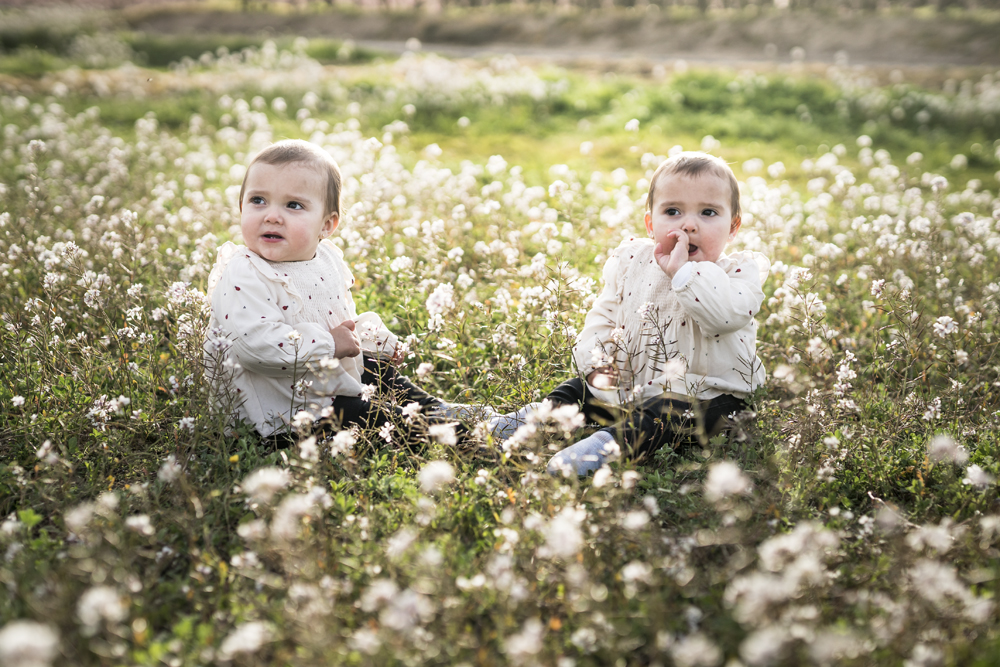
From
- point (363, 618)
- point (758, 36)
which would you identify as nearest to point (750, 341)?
point (363, 618)

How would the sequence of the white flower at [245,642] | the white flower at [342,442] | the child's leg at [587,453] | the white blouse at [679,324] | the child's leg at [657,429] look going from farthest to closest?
1. the white blouse at [679,324]
2. the child's leg at [657,429]
3. the child's leg at [587,453]
4. the white flower at [342,442]
5. the white flower at [245,642]

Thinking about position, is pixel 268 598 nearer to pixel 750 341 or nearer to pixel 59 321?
pixel 59 321

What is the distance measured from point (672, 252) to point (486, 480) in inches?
58.7

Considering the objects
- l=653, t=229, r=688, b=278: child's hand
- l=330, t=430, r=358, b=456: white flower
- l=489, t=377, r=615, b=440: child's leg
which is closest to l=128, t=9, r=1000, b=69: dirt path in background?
l=653, t=229, r=688, b=278: child's hand

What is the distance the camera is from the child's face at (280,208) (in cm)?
366

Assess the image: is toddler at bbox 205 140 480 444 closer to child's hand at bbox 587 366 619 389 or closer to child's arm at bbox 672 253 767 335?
child's hand at bbox 587 366 619 389

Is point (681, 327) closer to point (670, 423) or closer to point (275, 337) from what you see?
point (670, 423)

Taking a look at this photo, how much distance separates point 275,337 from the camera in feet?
11.4

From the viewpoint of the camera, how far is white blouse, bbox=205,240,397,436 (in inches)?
→ 136

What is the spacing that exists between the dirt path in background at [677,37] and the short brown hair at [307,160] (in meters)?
15.9

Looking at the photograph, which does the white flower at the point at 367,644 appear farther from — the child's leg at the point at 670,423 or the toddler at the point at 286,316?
the child's leg at the point at 670,423

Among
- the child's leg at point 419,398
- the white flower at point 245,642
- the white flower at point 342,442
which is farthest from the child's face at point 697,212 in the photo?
the white flower at point 245,642

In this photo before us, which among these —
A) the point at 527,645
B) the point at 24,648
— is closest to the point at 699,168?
the point at 527,645

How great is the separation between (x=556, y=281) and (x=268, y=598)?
2.30 meters
